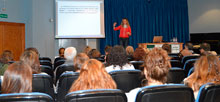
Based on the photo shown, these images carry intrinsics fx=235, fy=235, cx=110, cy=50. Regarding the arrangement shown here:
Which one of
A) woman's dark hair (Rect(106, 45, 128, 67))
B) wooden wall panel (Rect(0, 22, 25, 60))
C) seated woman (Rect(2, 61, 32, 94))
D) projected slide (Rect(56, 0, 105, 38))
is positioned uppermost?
projected slide (Rect(56, 0, 105, 38))

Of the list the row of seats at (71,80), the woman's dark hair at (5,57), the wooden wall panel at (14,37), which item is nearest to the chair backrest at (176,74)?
the row of seats at (71,80)

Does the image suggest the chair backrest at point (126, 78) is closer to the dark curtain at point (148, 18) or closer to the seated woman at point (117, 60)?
the seated woman at point (117, 60)

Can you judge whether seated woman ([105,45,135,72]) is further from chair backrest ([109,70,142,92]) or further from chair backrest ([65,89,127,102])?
chair backrest ([65,89,127,102])

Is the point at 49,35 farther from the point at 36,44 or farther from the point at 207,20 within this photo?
the point at 207,20

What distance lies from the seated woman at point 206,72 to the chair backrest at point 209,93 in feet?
0.62

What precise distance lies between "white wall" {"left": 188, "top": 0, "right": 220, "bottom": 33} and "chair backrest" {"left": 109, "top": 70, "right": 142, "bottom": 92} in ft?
30.1

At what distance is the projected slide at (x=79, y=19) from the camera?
8805mm

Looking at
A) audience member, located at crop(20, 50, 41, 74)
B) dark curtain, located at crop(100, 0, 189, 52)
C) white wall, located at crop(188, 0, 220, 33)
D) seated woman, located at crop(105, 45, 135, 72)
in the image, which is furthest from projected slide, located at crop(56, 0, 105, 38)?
audience member, located at crop(20, 50, 41, 74)

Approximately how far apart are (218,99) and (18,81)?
165 cm

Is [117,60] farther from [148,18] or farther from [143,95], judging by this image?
[148,18]

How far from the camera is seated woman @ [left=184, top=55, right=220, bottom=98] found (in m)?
2.13

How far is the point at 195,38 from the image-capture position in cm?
1124

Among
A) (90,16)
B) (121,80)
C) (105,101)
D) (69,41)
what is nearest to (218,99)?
(105,101)

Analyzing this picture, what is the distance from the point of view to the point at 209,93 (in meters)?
1.93
